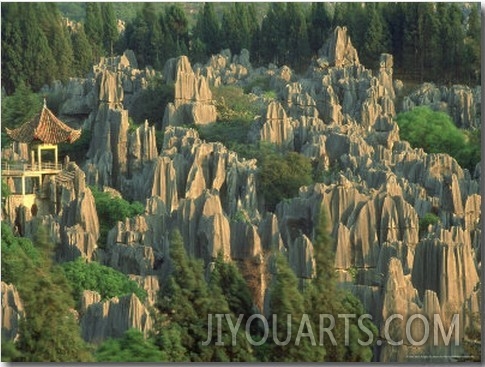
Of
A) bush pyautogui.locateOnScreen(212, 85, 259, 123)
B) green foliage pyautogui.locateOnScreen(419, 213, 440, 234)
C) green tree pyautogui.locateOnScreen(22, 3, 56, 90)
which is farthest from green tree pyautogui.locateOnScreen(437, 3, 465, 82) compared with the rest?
green tree pyautogui.locateOnScreen(22, 3, 56, 90)

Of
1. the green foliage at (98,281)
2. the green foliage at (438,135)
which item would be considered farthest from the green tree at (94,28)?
the green foliage at (98,281)

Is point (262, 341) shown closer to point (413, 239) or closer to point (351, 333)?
point (351, 333)

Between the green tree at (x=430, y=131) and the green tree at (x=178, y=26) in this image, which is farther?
the green tree at (x=178, y=26)

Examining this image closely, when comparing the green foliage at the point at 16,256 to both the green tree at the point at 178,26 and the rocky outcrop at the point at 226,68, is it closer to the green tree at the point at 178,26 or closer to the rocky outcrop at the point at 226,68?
the rocky outcrop at the point at 226,68

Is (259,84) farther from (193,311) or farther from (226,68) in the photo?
(193,311)

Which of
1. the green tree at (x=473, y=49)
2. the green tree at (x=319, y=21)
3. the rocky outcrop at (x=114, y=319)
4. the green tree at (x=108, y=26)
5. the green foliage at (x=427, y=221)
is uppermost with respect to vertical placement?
A: the green tree at (x=319, y=21)

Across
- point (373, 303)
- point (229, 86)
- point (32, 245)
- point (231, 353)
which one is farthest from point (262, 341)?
point (229, 86)
